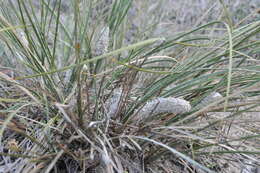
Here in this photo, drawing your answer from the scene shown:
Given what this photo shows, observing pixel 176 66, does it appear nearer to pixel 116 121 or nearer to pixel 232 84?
pixel 232 84

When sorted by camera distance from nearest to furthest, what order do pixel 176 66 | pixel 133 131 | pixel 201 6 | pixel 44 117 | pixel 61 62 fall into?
pixel 133 131
pixel 44 117
pixel 176 66
pixel 61 62
pixel 201 6

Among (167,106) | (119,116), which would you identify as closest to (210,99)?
(167,106)

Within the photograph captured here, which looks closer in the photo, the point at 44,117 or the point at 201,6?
the point at 44,117

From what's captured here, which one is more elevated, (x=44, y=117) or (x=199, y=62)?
(x=199, y=62)

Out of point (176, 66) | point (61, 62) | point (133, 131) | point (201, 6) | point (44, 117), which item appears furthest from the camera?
point (201, 6)

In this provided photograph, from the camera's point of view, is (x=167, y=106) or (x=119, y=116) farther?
(x=119, y=116)

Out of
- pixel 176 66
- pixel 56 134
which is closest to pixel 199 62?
pixel 176 66

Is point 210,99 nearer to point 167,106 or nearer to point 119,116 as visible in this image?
point 167,106

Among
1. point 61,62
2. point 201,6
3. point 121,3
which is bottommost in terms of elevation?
point 61,62

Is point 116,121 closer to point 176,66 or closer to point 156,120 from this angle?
point 156,120
